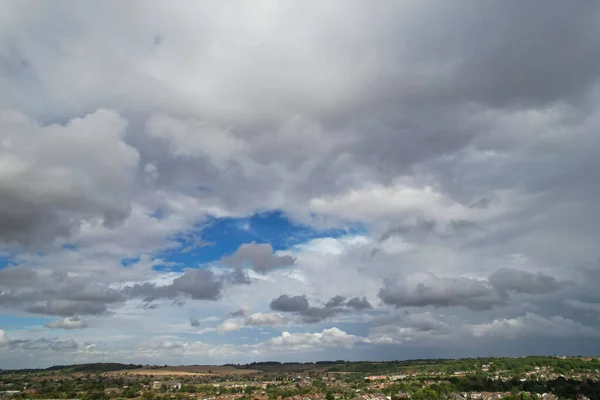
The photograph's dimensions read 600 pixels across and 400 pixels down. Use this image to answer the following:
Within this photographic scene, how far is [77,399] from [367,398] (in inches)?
4212

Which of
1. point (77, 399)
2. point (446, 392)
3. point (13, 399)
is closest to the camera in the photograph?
point (13, 399)

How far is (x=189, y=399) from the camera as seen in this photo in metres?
160

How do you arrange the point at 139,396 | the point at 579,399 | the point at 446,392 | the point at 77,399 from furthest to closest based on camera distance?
1. the point at 139,396
2. the point at 446,392
3. the point at 77,399
4. the point at 579,399

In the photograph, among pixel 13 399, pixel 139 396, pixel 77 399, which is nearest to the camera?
pixel 13 399

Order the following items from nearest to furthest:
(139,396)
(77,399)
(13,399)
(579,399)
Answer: (579,399) < (13,399) < (77,399) < (139,396)

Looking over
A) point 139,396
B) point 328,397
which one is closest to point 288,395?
point 328,397

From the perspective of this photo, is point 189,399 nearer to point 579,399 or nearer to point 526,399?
point 526,399

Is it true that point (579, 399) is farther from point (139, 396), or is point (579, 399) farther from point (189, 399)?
point (139, 396)

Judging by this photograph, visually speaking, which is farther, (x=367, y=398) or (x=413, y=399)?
(x=367, y=398)

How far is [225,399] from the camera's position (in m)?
165

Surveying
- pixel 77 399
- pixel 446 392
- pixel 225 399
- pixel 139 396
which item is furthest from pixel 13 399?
pixel 446 392

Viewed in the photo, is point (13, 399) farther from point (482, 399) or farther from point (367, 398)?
point (482, 399)

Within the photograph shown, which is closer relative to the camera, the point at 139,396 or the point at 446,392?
the point at 446,392

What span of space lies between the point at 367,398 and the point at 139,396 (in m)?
97.1
